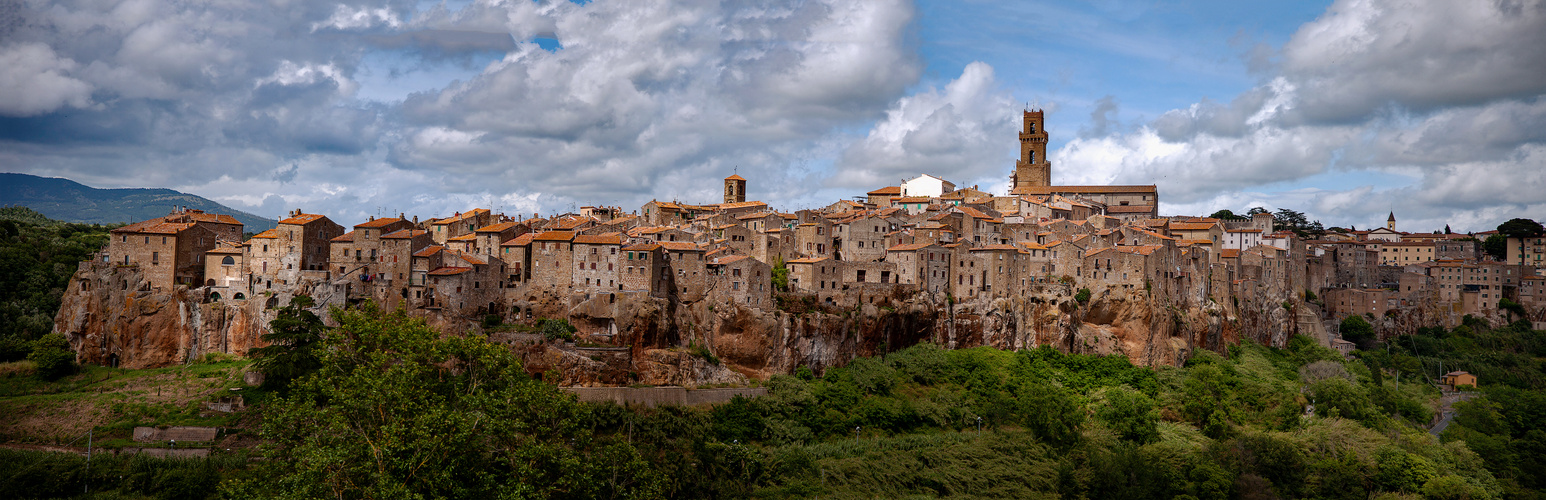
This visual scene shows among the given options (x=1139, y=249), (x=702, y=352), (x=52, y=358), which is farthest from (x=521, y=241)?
(x=1139, y=249)

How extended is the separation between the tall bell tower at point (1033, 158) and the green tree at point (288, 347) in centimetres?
6678

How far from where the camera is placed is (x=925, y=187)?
84875 millimetres

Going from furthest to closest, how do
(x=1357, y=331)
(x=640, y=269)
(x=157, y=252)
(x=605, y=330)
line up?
(x=1357, y=331) → (x=157, y=252) → (x=640, y=269) → (x=605, y=330)

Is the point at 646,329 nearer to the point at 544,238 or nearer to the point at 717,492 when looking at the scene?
the point at 544,238

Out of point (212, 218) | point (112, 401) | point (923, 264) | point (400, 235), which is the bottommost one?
point (112, 401)

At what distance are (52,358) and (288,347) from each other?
12012 millimetres

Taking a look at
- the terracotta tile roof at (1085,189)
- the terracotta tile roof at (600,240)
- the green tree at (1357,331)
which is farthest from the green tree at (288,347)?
the green tree at (1357,331)

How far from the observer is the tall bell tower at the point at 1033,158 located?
95375mm

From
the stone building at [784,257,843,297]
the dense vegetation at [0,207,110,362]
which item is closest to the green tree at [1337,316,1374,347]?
the stone building at [784,257,843,297]

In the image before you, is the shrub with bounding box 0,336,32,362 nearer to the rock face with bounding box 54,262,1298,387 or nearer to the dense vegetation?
the dense vegetation

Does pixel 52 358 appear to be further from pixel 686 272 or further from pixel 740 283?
pixel 740 283

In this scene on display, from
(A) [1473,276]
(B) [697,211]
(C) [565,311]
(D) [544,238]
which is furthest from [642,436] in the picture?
(A) [1473,276]

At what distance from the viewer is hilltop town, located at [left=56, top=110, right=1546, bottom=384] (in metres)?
48.9

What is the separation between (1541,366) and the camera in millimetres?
76062
